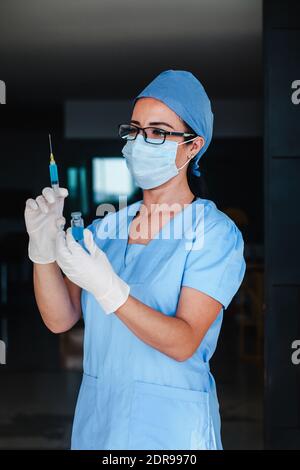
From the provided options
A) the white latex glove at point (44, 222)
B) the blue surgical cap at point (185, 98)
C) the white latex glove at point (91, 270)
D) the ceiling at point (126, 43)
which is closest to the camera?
the white latex glove at point (91, 270)

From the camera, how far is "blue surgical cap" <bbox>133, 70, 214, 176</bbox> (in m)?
1.52

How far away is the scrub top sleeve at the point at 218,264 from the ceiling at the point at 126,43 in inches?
66.6

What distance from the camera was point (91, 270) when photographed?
128cm

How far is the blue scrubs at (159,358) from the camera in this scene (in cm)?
148

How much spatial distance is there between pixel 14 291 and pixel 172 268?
7.09 metres

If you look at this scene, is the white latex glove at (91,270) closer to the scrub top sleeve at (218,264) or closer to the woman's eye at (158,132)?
the scrub top sleeve at (218,264)

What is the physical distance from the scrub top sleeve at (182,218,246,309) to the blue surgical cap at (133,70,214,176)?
0.72ft

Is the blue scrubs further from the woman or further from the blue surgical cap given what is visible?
the blue surgical cap

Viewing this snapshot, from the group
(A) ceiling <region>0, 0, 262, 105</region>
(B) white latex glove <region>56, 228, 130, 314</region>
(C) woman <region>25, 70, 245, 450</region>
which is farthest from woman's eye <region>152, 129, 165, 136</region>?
(A) ceiling <region>0, 0, 262, 105</region>

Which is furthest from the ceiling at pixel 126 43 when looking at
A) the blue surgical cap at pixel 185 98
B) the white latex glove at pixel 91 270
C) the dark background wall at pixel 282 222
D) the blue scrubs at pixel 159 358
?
the white latex glove at pixel 91 270

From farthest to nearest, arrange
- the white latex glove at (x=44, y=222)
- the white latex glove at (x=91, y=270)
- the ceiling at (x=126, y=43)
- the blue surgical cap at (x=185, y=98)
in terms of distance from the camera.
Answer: the ceiling at (x=126, y=43)
the blue surgical cap at (x=185, y=98)
the white latex glove at (x=44, y=222)
the white latex glove at (x=91, y=270)

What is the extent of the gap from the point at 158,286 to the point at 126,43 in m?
2.47

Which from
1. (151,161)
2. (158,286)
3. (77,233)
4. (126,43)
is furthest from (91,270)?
(126,43)

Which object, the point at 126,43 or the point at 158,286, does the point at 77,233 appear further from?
the point at 126,43
